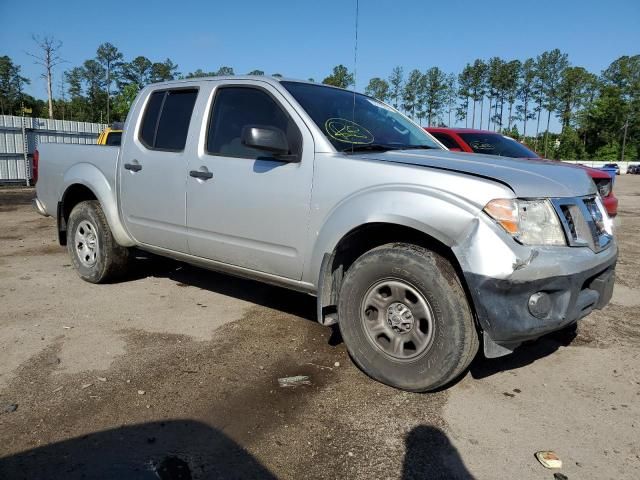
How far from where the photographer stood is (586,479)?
2266 mm

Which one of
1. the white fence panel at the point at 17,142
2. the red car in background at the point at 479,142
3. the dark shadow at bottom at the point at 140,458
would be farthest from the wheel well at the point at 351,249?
the white fence panel at the point at 17,142

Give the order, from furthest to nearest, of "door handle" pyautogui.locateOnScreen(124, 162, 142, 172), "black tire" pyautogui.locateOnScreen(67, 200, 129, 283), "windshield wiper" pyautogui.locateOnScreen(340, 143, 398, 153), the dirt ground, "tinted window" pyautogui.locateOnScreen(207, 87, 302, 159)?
"black tire" pyautogui.locateOnScreen(67, 200, 129, 283) → "door handle" pyautogui.locateOnScreen(124, 162, 142, 172) → "tinted window" pyautogui.locateOnScreen(207, 87, 302, 159) → "windshield wiper" pyautogui.locateOnScreen(340, 143, 398, 153) → the dirt ground

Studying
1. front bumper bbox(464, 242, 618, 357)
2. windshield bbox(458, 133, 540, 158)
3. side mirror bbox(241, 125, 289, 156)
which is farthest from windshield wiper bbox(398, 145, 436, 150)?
windshield bbox(458, 133, 540, 158)

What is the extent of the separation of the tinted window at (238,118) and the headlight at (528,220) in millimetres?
1576

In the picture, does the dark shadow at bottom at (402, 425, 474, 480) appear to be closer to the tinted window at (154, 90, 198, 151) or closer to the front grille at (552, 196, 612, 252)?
the front grille at (552, 196, 612, 252)

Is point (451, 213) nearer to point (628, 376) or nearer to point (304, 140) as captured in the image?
point (304, 140)

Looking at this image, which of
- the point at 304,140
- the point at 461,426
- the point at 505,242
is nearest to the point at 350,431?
the point at 461,426

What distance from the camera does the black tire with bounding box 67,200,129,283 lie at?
4.95m

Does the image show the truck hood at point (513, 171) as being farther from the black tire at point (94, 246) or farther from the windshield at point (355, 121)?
the black tire at point (94, 246)

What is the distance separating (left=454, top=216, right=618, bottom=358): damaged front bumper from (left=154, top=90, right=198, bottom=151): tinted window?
2.62 metres

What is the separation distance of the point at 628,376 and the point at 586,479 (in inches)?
54.5

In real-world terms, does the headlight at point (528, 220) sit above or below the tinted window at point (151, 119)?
below

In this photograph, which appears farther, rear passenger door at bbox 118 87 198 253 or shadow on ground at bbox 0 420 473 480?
rear passenger door at bbox 118 87 198 253

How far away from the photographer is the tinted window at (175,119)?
13.7 feet
